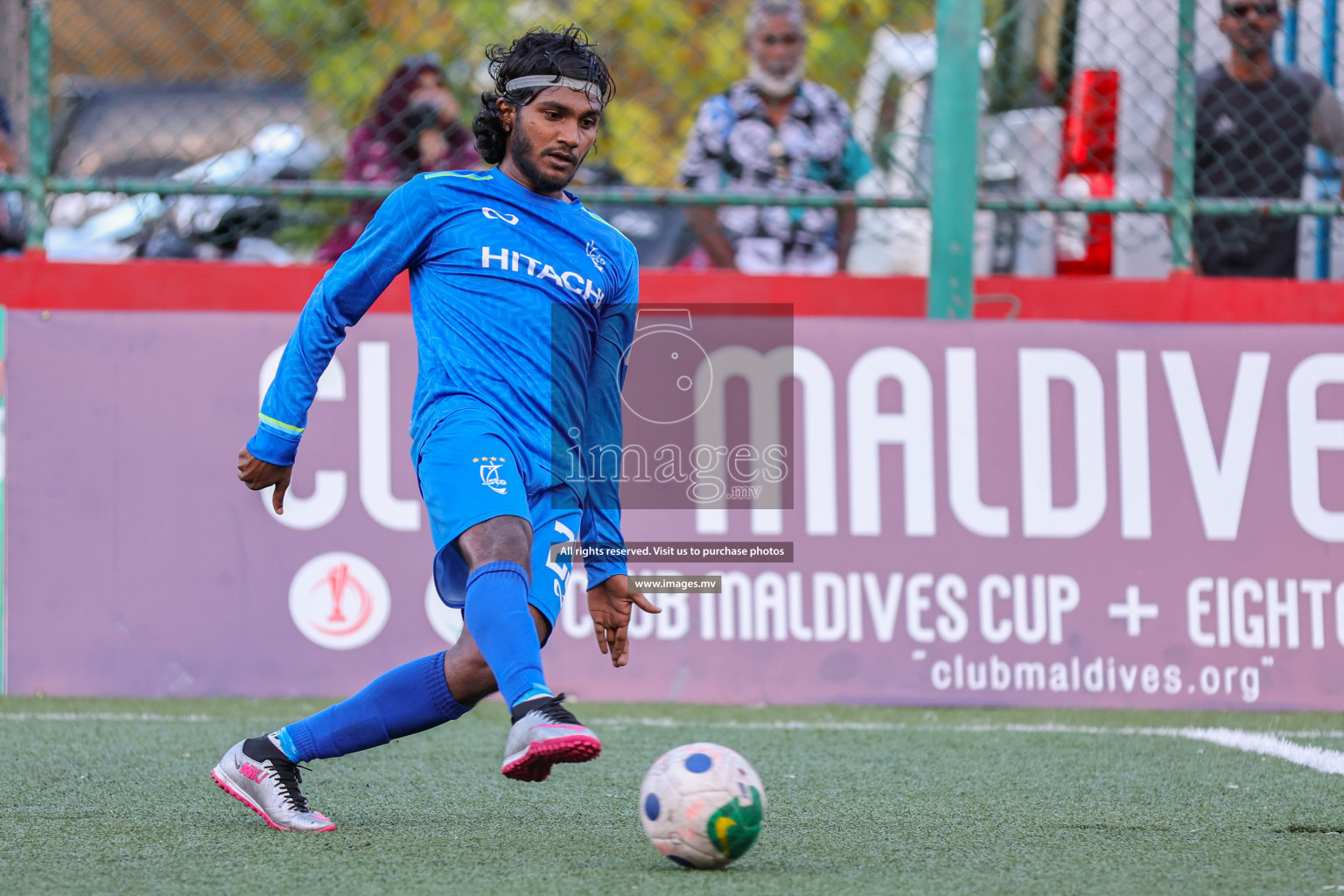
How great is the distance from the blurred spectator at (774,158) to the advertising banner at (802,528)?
1.09 metres

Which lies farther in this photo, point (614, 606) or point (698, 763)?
point (614, 606)

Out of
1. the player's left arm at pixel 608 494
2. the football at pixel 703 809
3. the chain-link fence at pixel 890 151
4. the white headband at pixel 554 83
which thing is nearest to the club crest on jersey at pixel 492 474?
the player's left arm at pixel 608 494

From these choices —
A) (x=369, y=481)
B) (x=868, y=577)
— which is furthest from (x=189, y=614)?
(x=868, y=577)

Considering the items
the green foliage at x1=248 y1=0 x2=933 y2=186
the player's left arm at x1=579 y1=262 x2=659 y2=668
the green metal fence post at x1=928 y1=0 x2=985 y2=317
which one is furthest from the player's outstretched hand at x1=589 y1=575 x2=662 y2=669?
the green foliage at x1=248 y1=0 x2=933 y2=186

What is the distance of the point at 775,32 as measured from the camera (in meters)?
7.48

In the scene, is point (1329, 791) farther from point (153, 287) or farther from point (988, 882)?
point (153, 287)

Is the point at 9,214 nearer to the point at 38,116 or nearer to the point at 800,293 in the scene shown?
the point at 38,116

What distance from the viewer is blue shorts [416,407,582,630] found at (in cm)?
347

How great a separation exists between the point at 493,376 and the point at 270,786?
3.61ft

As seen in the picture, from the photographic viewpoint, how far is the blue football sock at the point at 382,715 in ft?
11.9

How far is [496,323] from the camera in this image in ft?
12.0

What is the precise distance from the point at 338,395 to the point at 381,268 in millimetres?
2633

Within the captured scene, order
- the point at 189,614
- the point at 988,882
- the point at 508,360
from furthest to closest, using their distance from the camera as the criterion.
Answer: the point at 189,614 < the point at 508,360 < the point at 988,882

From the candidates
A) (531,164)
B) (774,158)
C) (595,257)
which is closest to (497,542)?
(595,257)
